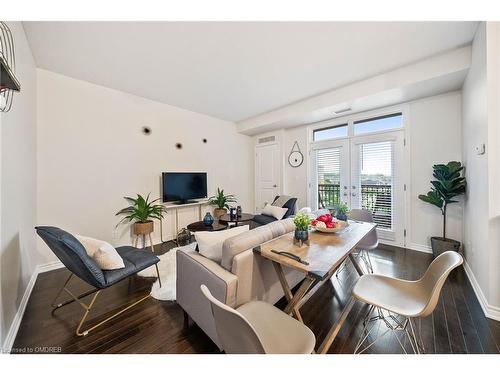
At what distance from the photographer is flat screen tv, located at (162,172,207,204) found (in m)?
3.89

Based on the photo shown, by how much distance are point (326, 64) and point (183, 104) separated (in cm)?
281

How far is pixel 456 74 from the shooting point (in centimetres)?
248

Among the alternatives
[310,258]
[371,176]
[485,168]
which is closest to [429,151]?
[371,176]

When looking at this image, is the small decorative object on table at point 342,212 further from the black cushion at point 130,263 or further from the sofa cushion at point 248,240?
the black cushion at point 130,263

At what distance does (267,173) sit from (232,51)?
353 cm

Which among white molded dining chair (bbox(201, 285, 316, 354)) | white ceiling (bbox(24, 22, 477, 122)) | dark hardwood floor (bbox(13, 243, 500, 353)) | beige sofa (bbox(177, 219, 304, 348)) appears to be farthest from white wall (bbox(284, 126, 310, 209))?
white molded dining chair (bbox(201, 285, 316, 354))

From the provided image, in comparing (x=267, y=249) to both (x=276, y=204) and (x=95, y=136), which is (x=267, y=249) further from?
(x=95, y=136)

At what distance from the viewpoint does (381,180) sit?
12.1 feet

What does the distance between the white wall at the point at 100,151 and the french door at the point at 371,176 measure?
10.3 feet

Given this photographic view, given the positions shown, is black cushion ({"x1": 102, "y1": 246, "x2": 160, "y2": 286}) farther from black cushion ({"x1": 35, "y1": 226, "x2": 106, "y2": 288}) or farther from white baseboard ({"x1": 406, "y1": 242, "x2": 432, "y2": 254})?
white baseboard ({"x1": 406, "y1": 242, "x2": 432, "y2": 254})

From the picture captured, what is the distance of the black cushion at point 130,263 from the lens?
1.73 m

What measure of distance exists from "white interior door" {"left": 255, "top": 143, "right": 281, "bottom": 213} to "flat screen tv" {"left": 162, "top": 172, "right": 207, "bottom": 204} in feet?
5.99

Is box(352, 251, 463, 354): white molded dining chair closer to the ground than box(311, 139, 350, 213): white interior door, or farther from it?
closer to the ground
